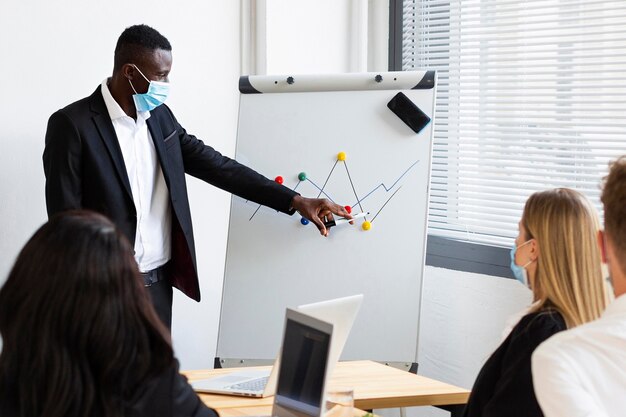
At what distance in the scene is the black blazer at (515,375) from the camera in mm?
1724

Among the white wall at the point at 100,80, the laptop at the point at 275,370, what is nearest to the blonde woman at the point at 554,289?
the laptop at the point at 275,370

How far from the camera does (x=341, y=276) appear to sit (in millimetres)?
3031

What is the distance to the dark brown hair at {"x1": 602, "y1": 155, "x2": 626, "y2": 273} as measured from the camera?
4.26 ft

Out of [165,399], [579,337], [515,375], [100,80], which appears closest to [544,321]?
[515,375]

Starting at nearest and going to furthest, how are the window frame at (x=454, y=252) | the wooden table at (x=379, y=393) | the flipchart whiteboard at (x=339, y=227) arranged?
the wooden table at (x=379, y=393)
the flipchart whiteboard at (x=339, y=227)
the window frame at (x=454, y=252)

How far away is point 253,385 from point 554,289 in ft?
2.83

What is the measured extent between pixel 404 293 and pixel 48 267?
182 cm

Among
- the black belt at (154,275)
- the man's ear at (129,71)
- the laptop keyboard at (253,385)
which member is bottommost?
the laptop keyboard at (253,385)

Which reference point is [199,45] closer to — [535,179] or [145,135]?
[145,135]

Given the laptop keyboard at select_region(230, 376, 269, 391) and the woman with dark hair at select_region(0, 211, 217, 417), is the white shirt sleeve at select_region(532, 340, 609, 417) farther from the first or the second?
the laptop keyboard at select_region(230, 376, 269, 391)

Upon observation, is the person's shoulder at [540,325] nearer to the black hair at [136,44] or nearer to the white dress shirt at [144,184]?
the white dress shirt at [144,184]

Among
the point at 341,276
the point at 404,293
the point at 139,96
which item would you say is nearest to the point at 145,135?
the point at 139,96

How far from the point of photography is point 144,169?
2.80 meters

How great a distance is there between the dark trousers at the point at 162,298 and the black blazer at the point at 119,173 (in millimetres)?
39
